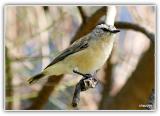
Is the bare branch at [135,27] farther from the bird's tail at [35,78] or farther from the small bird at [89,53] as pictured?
the bird's tail at [35,78]

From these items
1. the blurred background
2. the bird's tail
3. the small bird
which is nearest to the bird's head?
the small bird

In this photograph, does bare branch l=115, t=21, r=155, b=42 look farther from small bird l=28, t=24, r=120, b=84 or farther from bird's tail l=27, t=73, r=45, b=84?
bird's tail l=27, t=73, r=45, b=84

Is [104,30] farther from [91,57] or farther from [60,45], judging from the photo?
[60,45]

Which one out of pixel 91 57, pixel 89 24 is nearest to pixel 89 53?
pixel 91 57

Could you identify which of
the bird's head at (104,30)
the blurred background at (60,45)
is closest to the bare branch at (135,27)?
the blurred background at (60,45)

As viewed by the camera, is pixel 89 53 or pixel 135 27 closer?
pixel 89 53

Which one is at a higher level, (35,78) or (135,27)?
(135,27)

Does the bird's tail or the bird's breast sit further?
the bird's tail
